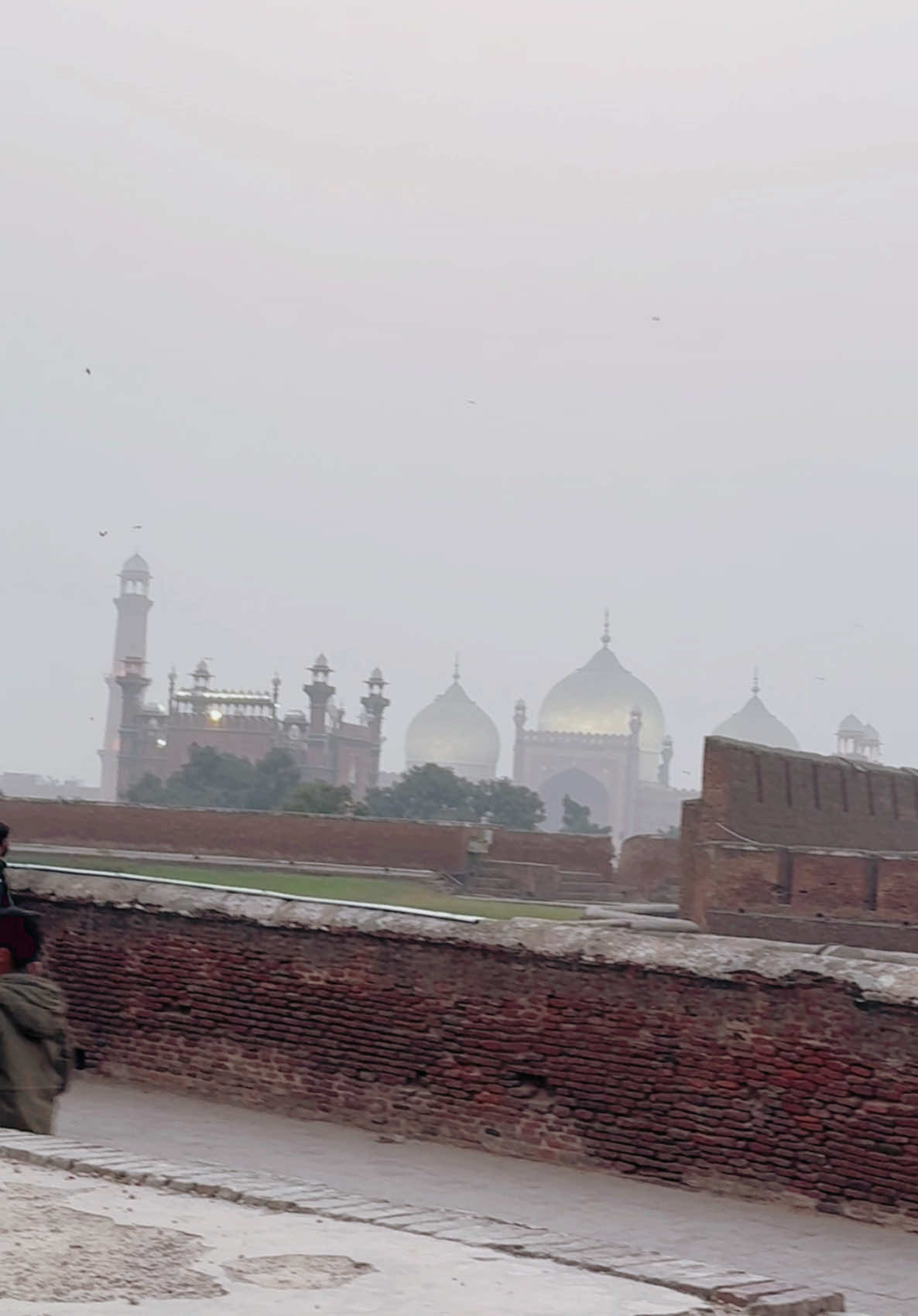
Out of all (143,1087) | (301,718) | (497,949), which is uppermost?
(301,718)

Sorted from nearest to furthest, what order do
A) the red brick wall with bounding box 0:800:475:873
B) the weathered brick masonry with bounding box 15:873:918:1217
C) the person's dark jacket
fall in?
the person's dark jacket
the weathered brick masonry with bounding box 15:873:918:1217
the red brick wall with bounding box 0:800:475:873

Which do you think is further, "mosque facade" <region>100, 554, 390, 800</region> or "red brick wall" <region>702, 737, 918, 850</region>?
"mosque facade" <region>100, 554, 390, 800</region>

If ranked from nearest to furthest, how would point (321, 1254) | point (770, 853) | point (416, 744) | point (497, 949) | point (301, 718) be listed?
1. point (321, 1254)
2. point (497, 949)
3. point (770, 853)
4. point (301, 718)
5. point (416, 744)

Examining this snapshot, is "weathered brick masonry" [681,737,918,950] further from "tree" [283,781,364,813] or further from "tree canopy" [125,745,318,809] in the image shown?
"tree canopy" [125,745,318,809]

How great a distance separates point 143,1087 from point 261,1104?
0.69m

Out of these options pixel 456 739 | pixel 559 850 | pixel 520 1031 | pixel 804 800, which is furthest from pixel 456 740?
pixel 520 1031

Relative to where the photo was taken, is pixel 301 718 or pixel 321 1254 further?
pixel 301 718

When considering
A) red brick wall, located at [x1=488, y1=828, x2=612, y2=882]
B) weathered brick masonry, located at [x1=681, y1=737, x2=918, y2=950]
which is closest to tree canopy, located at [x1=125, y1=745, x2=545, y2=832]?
red brick wall, located at [x1=488, y1=828, x2=612, y2=882]

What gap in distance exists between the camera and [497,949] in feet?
24.5

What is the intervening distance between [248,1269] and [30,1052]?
50.3 inches

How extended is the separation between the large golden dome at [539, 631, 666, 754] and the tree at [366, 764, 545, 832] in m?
42.2

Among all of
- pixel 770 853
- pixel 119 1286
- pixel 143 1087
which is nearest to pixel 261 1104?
pixel 143 1087

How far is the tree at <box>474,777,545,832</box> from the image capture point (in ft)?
160

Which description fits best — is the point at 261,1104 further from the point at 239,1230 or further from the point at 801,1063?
the point at 239,1230
